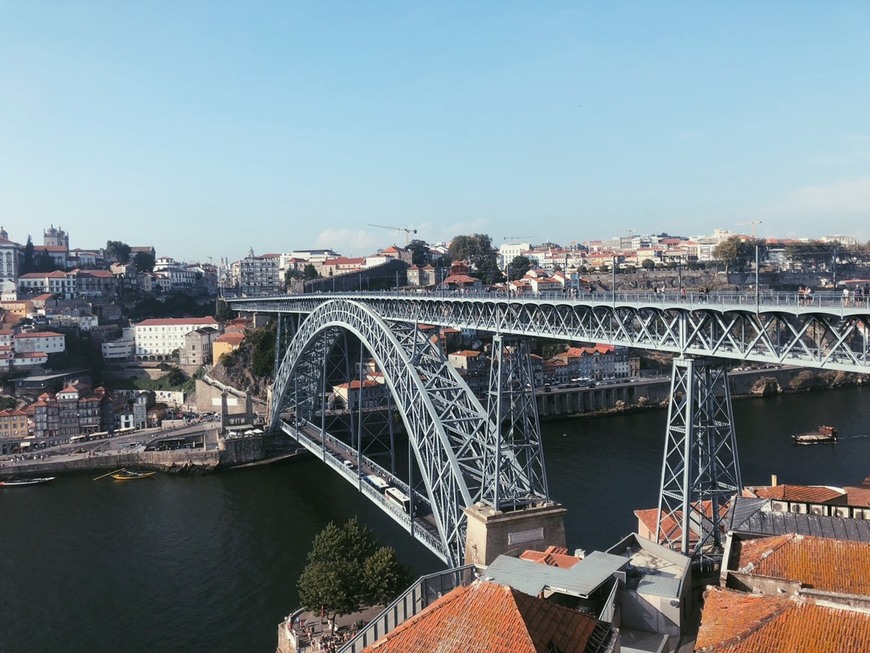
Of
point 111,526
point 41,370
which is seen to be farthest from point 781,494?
point 41,370

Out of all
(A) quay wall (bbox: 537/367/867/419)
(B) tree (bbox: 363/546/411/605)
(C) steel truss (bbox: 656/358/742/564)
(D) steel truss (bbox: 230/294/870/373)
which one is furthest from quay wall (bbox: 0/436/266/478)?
(C) steel truss (bbox: 656/358/742/564)

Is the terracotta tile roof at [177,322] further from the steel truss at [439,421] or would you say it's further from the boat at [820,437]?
the boat at [820,437]

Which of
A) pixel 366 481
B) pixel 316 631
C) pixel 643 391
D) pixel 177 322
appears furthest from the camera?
pixel 177 322

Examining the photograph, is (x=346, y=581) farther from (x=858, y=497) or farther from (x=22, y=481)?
(x=22, y=481)

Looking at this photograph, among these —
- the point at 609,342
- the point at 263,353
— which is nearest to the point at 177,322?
the point at 263,353

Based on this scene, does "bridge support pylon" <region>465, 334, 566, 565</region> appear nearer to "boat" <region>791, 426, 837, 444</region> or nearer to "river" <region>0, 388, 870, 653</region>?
"river" <region>0, 388, 870, 653</region>

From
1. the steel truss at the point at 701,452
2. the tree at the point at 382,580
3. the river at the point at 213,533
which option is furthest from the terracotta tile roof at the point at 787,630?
the river at the point at 213,533
